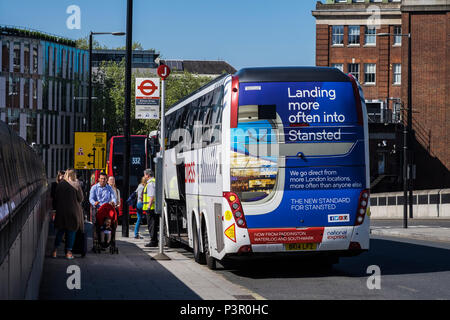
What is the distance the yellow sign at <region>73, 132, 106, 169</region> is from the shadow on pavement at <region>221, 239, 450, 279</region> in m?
23.2

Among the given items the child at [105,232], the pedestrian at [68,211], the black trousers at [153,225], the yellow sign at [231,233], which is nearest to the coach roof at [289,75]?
the yellow sign at [231,233]

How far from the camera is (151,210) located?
883 inches

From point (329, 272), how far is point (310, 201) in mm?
1864

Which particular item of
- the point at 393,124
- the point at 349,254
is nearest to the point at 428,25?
the point at 393,124

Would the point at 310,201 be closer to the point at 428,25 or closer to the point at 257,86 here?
the point at 257,86

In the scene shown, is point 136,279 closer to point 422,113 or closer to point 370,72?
point 422,113

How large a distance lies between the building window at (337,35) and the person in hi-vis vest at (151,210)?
2030 inches

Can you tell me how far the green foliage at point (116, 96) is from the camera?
99.4 m

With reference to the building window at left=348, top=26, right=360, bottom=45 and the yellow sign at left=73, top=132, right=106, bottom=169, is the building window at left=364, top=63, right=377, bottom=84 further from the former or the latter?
Result: the yellow sign at left=73, top=132, right=106, bottom=169

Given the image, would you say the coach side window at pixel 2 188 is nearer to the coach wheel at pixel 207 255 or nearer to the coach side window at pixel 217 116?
the coach side window at pixel 217 116

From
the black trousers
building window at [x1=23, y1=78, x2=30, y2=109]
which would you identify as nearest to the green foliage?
building window at [x1=23, y1=78, x2=30, y2=109]

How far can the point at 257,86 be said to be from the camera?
14.4 metres

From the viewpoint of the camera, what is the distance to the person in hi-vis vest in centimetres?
2188

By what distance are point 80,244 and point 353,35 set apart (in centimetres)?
5852
